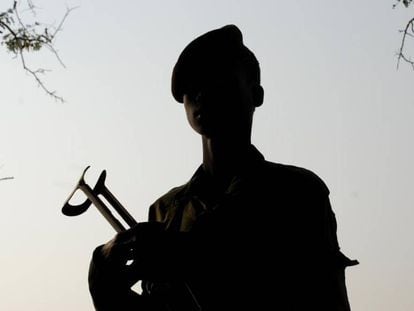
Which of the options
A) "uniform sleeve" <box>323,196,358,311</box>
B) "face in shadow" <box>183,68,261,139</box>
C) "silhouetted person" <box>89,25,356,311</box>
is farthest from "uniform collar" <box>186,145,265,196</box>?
"uniform sleeve" <box>323,196,358,311</box>

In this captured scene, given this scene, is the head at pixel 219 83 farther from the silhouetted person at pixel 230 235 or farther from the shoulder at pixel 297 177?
Answer: the shoulder at pixel 297 177

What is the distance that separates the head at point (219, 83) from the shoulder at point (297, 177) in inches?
10.0

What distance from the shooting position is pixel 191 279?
4516 millimetres

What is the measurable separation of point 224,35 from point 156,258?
1375 millimetres

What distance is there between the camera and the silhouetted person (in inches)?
177

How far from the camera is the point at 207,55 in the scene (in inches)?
198

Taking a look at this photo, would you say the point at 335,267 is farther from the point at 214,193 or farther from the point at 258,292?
the point at 214,193

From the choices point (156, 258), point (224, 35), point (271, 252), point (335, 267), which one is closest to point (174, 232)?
point (156, 258)

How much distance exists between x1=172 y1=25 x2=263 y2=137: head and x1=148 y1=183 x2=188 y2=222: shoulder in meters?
0.46

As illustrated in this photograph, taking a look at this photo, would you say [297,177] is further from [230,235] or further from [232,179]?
[230,235]

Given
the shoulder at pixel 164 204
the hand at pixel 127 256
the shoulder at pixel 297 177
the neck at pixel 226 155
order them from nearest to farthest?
the hand at pixel 127 256 < the shoulder at pixel 297 177 < the neck at pixel 226 155 < the shoulder at pixel 164 204

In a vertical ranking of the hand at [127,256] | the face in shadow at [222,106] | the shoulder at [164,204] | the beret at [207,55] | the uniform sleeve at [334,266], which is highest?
the beret at [207,55]

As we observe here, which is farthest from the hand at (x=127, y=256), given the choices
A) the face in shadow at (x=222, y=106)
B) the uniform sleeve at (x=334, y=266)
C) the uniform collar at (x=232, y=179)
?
the uniform sleeve at (x=334, y=266)

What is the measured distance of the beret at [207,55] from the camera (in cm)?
498
